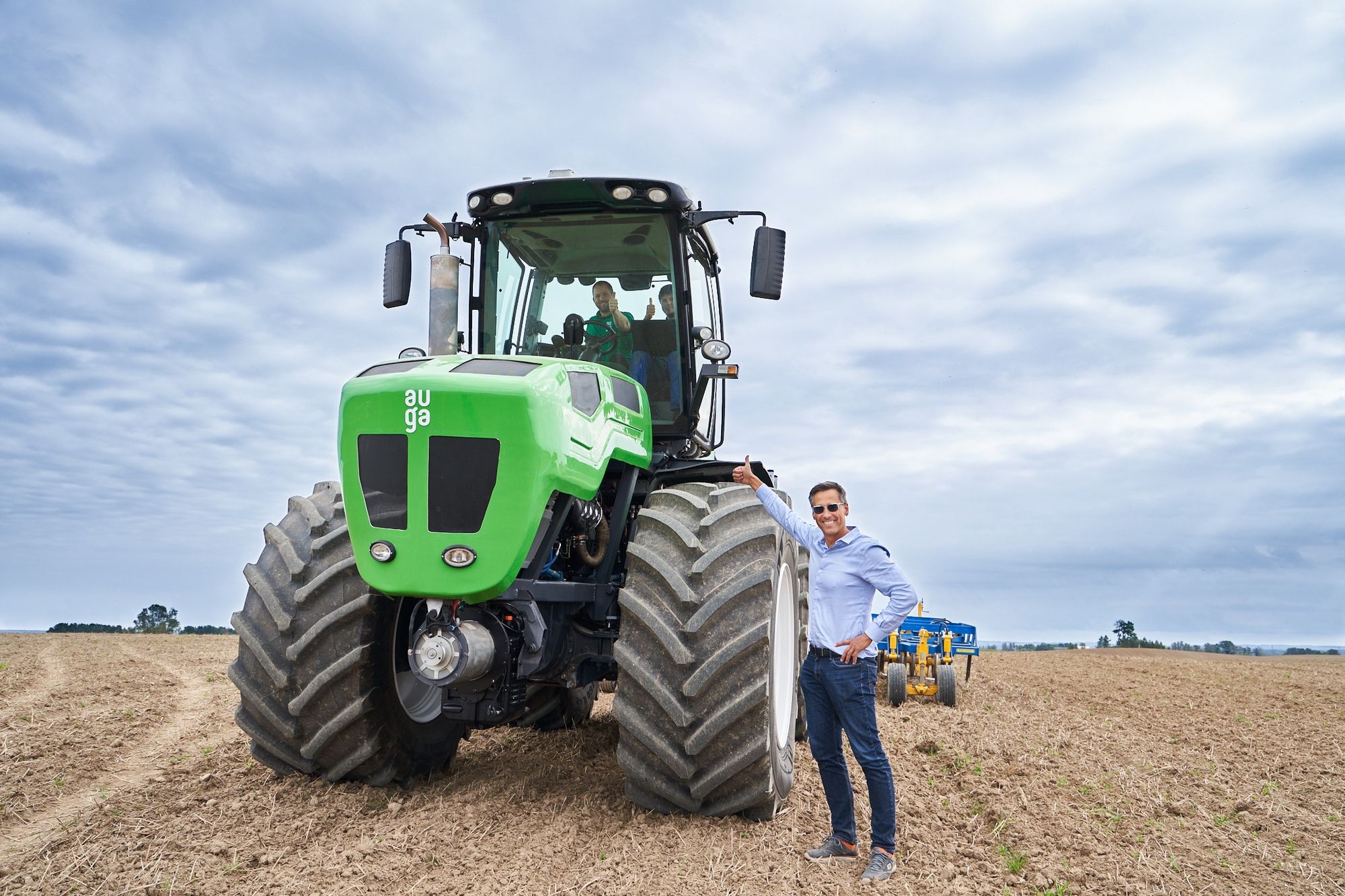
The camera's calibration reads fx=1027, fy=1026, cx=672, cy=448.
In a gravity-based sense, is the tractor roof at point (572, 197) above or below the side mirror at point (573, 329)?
above

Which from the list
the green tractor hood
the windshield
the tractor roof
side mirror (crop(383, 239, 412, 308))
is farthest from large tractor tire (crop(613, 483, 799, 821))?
side mirror (crop(383, 239, 412, 308))

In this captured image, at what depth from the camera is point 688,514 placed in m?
5.43

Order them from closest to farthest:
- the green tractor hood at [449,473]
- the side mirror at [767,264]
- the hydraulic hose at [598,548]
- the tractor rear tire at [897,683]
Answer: the green tractor hood at [449,473], the hydraulic hose at [598,548], the side mirror at [767,264], the tractor rear tire at [897,683]

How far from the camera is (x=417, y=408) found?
4.84 metres

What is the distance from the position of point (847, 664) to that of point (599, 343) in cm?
294

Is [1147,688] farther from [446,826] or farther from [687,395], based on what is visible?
[446,826]

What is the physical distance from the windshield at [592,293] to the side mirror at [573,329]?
22mm

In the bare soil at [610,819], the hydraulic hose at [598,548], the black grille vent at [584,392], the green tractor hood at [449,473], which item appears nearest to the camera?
the bare soil at [610,819]

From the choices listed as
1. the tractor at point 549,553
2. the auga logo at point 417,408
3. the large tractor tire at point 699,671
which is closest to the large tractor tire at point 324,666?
the tractor at point 549,553

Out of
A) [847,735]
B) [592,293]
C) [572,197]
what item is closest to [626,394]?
[592,293]

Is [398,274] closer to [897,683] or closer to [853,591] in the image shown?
[853,591]

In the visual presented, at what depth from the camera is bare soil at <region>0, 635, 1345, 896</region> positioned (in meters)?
4.61

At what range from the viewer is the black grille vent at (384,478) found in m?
4.88

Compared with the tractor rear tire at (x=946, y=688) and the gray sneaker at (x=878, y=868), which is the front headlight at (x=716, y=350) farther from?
the tractor rear tire at (x=946, y=688)
